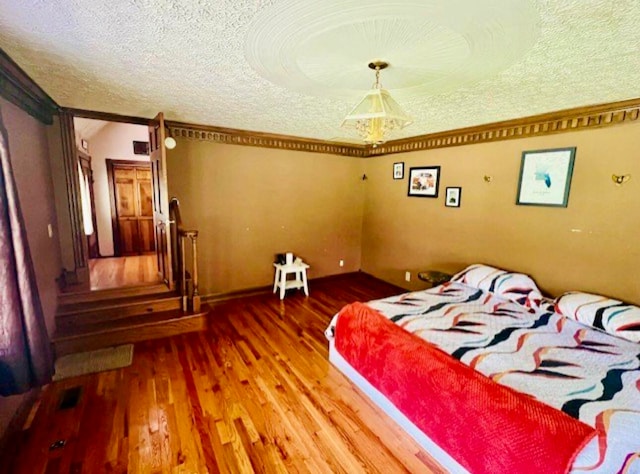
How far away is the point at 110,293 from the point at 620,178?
5.05m

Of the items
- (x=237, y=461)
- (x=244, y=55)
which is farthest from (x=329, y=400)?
(x=244, y=55)

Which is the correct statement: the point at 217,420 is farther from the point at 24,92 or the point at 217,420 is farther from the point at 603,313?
the point at 603,313

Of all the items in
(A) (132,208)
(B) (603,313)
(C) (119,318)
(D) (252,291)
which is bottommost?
(D) (252,291)

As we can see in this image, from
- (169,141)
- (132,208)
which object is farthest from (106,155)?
(169,141)

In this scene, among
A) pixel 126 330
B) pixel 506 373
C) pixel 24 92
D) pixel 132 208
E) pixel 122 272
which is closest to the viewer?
pixel 506 373

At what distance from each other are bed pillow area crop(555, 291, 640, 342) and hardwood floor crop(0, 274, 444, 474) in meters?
1.72

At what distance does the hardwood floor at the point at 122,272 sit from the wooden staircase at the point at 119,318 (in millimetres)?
249

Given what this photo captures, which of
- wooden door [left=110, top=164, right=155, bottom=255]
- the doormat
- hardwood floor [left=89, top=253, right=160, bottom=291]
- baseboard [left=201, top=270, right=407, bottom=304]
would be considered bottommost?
the doormat

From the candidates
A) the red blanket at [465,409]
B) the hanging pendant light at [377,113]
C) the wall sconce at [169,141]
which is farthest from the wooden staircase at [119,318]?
the hanging pendant light at [377,113]

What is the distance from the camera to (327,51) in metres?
1.67

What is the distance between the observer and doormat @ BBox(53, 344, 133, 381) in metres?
2.47

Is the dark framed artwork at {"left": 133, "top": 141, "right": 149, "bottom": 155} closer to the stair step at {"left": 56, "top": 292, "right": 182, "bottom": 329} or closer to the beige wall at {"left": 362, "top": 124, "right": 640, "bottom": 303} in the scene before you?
the stair step at {"left": 56, "top": 292, "right": 182, "bottom": 329}

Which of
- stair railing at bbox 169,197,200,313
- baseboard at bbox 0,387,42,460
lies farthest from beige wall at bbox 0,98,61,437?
stair railing at bbox 169,197,200,313

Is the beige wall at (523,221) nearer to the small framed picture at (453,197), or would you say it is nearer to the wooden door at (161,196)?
the small framed picture at (453,197)
